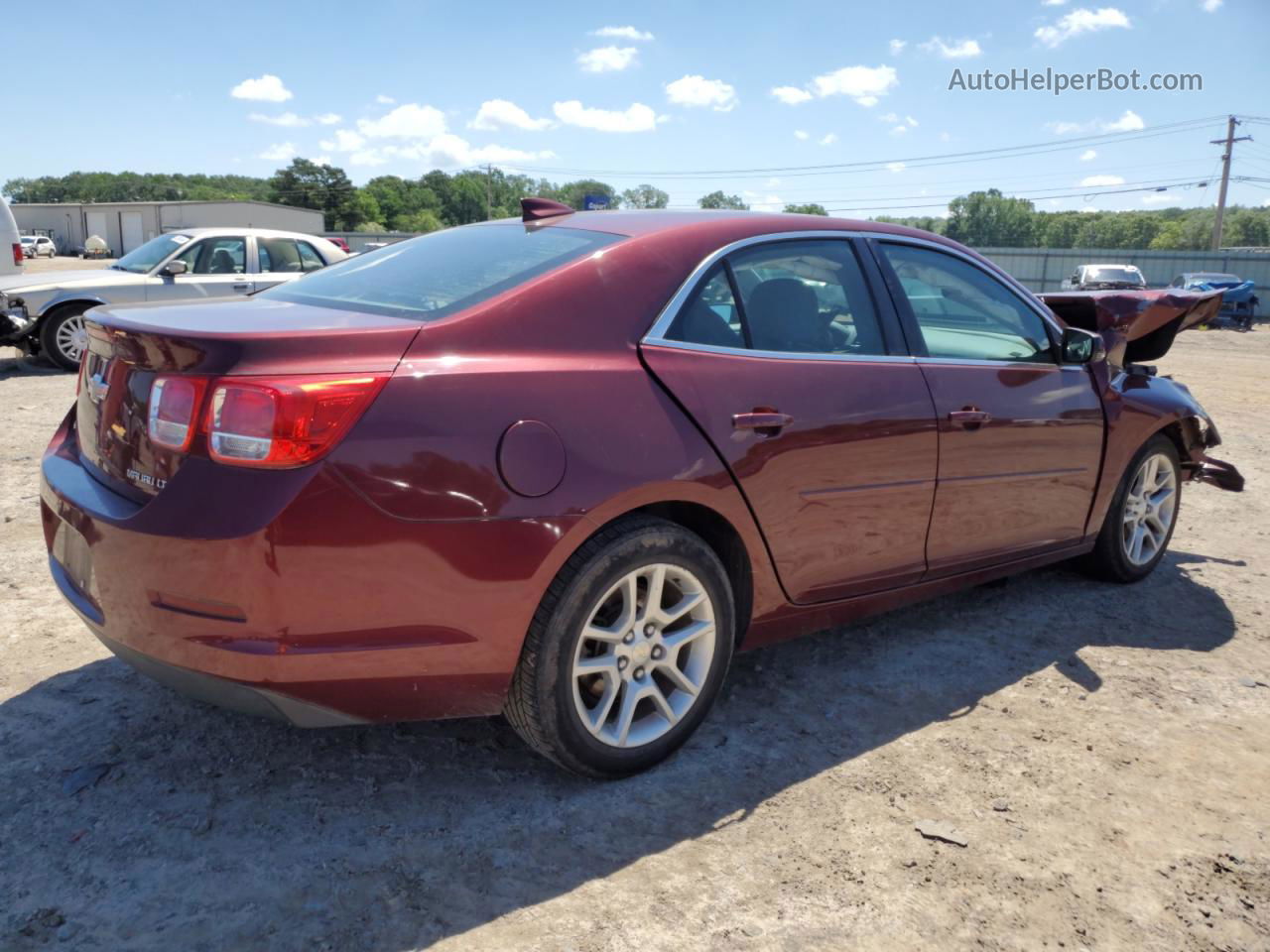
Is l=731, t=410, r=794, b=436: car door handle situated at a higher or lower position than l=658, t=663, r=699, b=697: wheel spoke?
higher

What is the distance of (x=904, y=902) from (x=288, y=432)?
6.11 feet

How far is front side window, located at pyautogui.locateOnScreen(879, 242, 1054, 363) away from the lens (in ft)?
12.2

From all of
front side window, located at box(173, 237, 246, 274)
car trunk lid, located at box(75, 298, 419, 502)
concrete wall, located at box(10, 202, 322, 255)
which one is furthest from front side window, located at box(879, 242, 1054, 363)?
concrete wall, located at box(10, 202, 322, 255)

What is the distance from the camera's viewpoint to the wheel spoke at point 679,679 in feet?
9.70

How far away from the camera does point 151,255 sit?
11.2 meters

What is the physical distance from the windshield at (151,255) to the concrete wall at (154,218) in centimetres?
5280

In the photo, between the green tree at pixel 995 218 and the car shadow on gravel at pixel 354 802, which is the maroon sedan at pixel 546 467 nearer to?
the car shadow on gravel at pixel 354 802

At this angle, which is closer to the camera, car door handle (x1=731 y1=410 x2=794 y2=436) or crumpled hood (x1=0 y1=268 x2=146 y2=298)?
car door handle (x1=731 y1=410 x2=794 y2=436)

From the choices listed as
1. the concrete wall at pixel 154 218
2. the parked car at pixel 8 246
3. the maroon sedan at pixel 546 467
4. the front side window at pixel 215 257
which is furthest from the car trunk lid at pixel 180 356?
the concrete wall at pixel 154 218

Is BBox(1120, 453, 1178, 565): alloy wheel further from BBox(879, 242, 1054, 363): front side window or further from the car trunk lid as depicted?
the car trunk lid

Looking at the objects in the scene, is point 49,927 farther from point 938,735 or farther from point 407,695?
point 938,735

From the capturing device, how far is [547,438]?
8.36 ft

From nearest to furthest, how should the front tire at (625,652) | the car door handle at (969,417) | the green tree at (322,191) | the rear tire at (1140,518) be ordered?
the front tire at (625,652)
the car door handle at (969,417)
the rear tire at (1140,518)
the green tree at (322,191)

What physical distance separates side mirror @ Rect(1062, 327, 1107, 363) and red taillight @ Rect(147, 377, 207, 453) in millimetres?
3404
